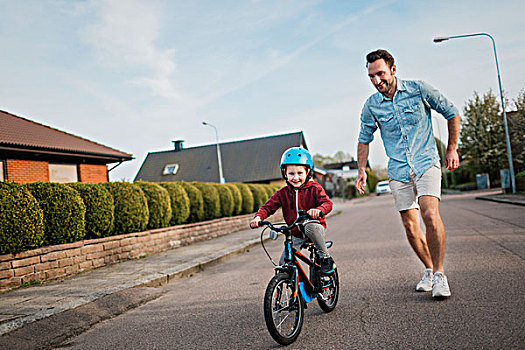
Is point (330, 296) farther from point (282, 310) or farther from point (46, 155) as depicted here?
point (46, 155)

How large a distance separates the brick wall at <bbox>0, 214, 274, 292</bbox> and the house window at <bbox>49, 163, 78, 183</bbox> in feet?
25.8

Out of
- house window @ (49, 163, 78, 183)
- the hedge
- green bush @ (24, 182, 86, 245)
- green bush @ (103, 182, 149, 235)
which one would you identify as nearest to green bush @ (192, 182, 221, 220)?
the hedge

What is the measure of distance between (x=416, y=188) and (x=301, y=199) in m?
1.27

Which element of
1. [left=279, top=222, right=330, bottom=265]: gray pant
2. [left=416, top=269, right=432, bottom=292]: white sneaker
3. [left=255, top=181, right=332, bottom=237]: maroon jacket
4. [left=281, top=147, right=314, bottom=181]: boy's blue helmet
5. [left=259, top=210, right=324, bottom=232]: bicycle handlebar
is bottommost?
[left=416, top=269, right=432, bottom=292]: white sneaker

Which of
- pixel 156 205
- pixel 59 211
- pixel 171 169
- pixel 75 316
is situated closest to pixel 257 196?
pixel 156 205

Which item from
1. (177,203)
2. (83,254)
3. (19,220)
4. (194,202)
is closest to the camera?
(19,220)

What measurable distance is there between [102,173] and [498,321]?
18887 mm

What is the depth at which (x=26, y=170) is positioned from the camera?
16094 millimetres

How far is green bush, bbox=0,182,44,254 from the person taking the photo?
6.37m

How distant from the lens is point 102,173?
20.2 metres

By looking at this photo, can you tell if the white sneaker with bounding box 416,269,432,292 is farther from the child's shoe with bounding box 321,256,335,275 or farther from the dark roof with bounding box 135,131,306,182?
the dark roof with bounding box 135,131,306,182

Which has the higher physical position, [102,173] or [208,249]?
[102,173]

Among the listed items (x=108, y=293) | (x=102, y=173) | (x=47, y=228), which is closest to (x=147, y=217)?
(x=47, y=228)

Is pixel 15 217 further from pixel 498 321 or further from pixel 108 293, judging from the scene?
pixel 498 321
